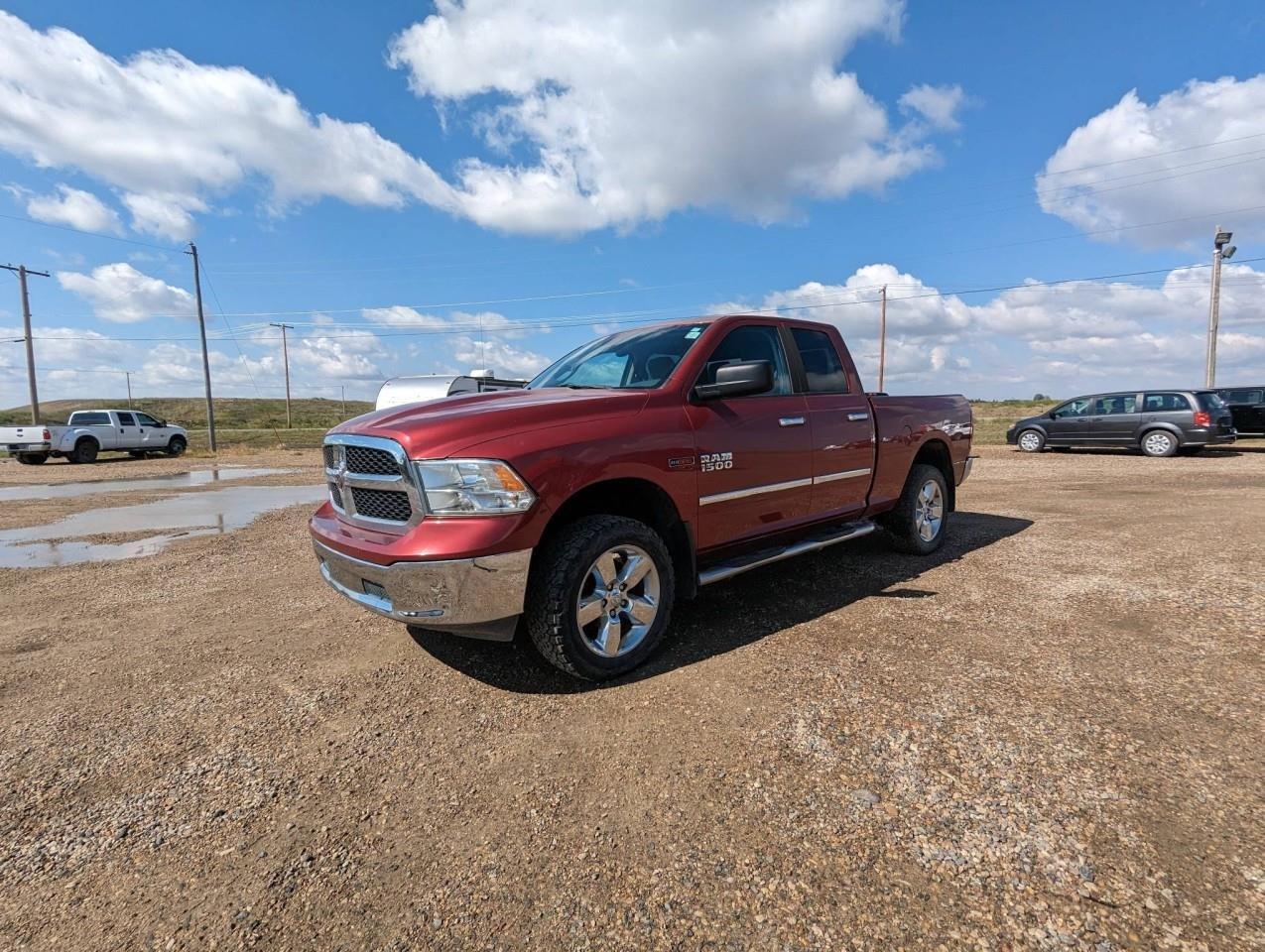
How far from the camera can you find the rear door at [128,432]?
21.7 metres

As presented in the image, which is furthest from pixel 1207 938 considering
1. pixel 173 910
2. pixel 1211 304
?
pixel 1211 304

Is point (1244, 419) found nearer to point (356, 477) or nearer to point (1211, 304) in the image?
point (1211, 304)

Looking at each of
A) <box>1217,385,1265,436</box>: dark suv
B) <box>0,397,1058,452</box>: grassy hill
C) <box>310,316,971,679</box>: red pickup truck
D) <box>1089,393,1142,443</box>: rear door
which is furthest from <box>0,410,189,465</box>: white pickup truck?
<box>1217,385,1265,436</box>: dark suv

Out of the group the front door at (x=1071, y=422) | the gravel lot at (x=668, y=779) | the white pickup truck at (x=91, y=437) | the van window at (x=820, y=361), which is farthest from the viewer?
the white pickup truck at (x=91, y=437)

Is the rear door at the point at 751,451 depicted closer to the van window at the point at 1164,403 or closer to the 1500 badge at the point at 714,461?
the 1500 badge at the point at 714,461

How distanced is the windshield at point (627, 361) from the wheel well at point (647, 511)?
2.14 feet

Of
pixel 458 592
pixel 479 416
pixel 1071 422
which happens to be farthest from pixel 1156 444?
pixel 458 592

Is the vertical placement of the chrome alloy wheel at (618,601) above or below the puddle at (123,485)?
above

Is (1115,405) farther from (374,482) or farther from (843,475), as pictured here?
(374,482)

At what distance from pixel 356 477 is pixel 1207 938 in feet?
11.3

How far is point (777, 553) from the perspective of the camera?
3.88m

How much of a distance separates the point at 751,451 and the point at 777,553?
2.18 ft

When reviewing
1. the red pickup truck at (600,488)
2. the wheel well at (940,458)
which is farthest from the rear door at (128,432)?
the wheel well at (940,458)

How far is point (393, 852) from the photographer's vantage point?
6.59 feet
